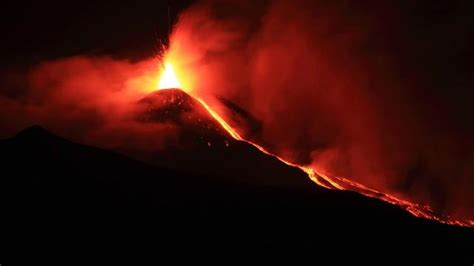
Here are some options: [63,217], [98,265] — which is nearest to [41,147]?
[63,217]

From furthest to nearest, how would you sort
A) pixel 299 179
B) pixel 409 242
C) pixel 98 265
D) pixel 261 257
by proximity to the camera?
1. pixel 299 179
2. pixel 409 242
3. pixel 261 257
4. pixel 98 265

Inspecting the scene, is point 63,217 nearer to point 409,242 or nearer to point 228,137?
point 409,242

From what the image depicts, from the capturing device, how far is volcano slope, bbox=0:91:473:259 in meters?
17.4

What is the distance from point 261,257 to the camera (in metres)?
17.4

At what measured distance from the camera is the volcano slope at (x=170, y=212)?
17.4 m

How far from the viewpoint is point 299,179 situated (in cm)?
4125

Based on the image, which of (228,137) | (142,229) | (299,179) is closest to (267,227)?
(142,229)

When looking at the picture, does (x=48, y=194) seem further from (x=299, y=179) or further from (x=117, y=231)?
(x=299, y=179)

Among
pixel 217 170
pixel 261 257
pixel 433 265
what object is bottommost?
Result: pixel 261 257

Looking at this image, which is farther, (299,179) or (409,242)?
(299,179)

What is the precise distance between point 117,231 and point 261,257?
12.3ft

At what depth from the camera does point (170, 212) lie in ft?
62.6

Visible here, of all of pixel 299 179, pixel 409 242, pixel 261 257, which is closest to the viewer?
pixel 261 257

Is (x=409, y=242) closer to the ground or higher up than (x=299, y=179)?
closer to the ground
